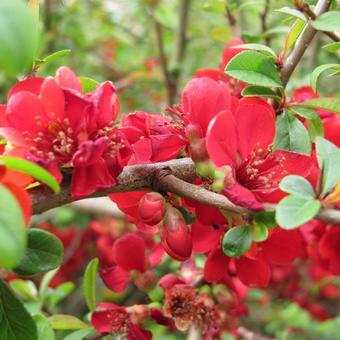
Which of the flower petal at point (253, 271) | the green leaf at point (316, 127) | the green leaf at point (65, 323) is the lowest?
the green leaf at point (65, 323)

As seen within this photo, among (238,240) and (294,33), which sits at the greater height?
(294,33)

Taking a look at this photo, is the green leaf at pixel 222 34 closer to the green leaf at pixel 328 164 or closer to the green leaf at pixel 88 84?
the green leaf at pixel 88 84

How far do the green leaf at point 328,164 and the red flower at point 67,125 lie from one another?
0.21 metres

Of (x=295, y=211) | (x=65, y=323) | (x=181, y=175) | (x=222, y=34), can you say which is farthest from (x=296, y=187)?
(x=222, y=34)

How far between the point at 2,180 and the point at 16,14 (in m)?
0.20

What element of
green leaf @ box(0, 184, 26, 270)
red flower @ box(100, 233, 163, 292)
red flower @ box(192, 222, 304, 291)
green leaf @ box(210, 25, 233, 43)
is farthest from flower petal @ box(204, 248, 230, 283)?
green leaf @ box(210, 25, 233, 43)

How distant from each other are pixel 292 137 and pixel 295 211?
237 mm

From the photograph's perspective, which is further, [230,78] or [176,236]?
[230,78]

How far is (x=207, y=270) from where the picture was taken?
0.82m

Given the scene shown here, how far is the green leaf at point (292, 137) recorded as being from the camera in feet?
2.47

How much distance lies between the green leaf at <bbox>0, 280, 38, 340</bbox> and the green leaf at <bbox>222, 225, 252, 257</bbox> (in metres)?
0.22

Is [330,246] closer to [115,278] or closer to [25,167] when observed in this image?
[115,278]

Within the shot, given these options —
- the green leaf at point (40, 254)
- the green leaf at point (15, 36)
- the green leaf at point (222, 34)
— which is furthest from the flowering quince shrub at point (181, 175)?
the green leaf at point (222, 34)

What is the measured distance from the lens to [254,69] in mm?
727
